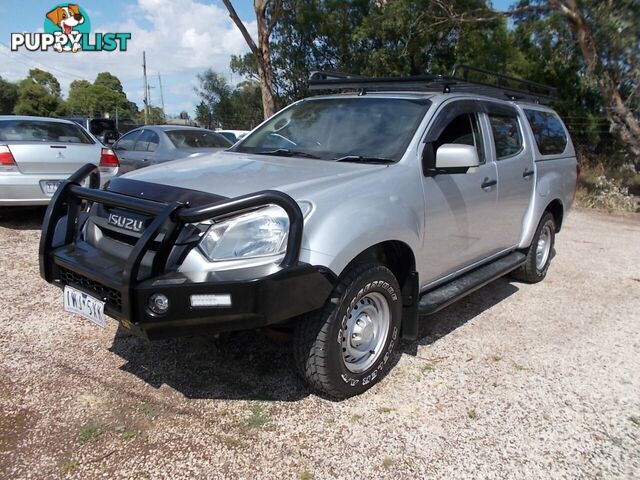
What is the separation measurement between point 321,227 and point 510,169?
8.36 ft

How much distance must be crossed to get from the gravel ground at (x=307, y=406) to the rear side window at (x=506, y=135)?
57.1 inches

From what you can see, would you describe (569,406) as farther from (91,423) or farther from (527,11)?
(527,11)

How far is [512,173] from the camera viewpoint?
4.61m

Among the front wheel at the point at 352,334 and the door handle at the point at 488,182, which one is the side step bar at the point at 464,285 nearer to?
the front wheel at the point at 352,334

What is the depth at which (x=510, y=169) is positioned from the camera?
15.0 ft

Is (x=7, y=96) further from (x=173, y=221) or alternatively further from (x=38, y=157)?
(x=173, y=221)

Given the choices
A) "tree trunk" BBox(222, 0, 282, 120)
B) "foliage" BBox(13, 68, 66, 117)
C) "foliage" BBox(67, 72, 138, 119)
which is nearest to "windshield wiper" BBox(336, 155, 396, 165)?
"tree trunk" BBox(222, 0, 282, 120)

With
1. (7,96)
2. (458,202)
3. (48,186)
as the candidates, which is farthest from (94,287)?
(7,96)

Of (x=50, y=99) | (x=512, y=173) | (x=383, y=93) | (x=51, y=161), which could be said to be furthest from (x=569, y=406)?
(x=50, y=99)

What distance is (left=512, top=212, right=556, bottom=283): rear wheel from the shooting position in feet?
17.7

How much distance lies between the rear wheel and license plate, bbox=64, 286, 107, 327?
409 cm

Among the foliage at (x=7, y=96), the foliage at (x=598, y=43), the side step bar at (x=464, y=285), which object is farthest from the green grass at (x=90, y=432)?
the foliage at (x=7, y=96)

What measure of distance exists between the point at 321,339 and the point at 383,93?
2.23m

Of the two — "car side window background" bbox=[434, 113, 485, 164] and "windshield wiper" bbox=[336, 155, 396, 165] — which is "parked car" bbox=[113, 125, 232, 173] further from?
"windshield wiper" bbox=[336, 155, 396, 165]
